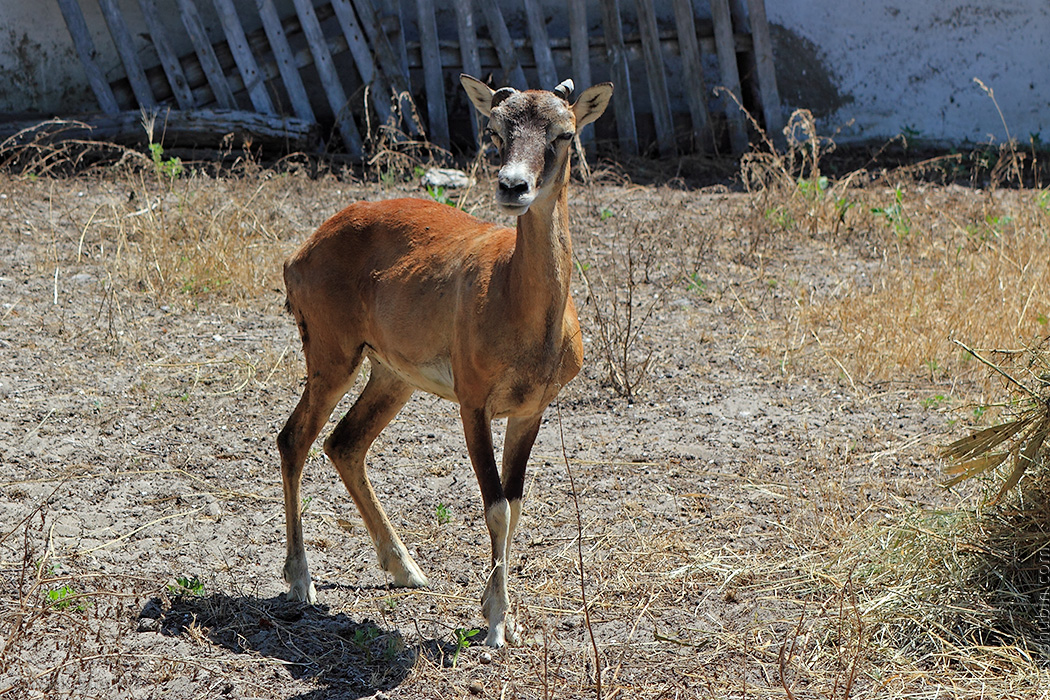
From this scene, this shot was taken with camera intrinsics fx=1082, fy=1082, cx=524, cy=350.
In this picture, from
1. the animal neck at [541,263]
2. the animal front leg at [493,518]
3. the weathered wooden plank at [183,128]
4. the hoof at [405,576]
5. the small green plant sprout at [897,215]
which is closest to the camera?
the animal neck at [541,263]

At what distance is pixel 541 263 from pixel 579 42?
7464 mm

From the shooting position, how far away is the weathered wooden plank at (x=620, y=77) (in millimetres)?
10836

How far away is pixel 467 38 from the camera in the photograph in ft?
35.4

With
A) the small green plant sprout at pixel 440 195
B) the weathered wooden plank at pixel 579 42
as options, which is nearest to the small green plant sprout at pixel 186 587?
the small green plant sprout at pixel 440 195

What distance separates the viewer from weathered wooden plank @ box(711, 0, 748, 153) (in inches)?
432

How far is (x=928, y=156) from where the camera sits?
11430mm

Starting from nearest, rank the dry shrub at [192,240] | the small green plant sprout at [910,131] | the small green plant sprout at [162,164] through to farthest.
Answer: the dry shrub at [192,240]
the small green plant sprout at [162,164]
the small green plant sprout at [910,131]

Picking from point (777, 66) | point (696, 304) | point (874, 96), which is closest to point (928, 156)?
point (874, 96)

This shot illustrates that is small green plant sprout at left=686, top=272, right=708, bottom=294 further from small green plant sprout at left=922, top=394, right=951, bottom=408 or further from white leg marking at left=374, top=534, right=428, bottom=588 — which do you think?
white leg marking at left=374, top=534, right=428, bottom=588

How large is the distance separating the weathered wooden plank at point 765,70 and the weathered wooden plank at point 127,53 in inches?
239

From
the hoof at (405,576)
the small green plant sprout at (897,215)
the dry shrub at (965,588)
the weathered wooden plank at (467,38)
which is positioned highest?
the weathered wooden plank at (467,38)

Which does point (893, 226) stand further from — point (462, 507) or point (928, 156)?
point (462, 507)

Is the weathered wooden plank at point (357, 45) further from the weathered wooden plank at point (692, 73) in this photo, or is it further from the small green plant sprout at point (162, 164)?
the weathered wooden plank at point (692, 73)

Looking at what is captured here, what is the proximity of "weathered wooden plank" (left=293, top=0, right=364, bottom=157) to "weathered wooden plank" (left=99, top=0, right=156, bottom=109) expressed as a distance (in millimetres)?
1639
